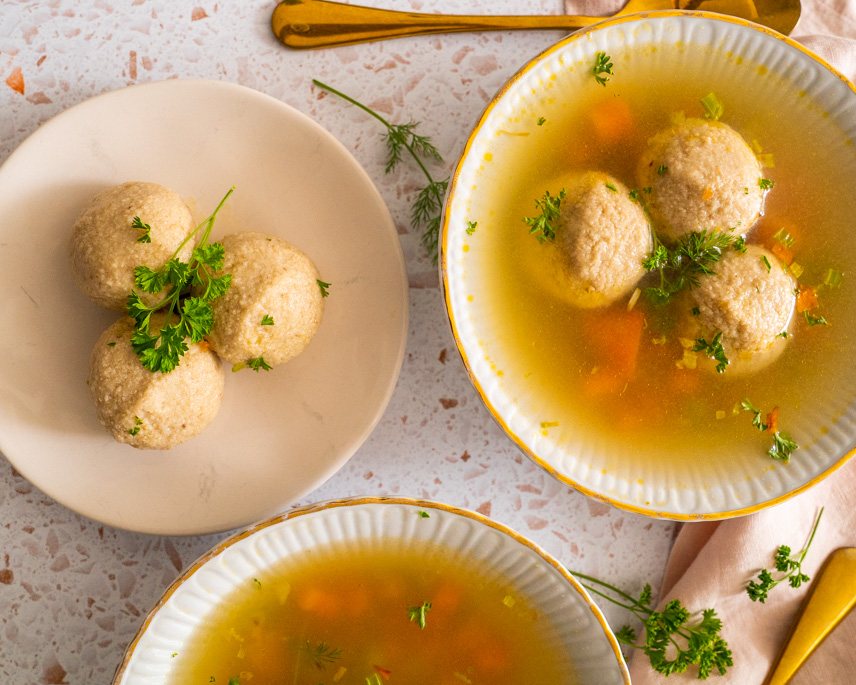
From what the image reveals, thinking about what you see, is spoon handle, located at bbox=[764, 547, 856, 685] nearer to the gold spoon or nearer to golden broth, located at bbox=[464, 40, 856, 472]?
golden broth, located at bbox=[464, 40, 856, 472]

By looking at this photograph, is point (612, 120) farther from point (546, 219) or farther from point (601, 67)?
point (546, 219)

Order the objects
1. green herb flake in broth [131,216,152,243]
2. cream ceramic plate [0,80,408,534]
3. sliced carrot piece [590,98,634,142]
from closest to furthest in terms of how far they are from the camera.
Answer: green herb flake in broth [131,216,152,243] < cream ceramic plate [0,80,408,534] < sliced carrot piece [590,98,634,142]

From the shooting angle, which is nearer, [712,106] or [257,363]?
[257,363]

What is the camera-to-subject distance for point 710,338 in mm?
1550

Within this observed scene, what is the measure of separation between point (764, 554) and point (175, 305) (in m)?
1.56

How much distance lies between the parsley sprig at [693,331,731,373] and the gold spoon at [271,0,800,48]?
0.82m

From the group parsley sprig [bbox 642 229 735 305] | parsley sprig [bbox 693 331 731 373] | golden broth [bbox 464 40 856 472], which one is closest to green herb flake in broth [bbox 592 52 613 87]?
golden broth [bbox 464 40 856 472]

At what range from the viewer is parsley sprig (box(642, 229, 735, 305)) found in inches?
60.6

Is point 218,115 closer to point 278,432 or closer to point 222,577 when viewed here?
point 278,432

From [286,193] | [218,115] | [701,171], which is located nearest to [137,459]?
[286,193]

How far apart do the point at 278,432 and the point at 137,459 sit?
0.33 meters

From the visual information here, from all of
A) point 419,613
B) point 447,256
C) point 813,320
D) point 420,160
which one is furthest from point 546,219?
point 419,613

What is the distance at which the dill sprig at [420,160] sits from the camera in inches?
64.2

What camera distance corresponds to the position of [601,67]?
1.52 metres
